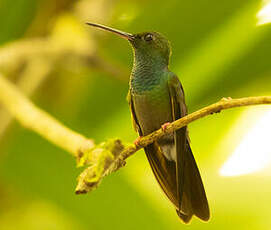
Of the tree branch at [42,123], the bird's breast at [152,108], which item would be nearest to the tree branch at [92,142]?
the tree branch at [42,123]

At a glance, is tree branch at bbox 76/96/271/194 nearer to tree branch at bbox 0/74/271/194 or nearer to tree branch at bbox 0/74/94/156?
tree branch at bbox 0/74/271/194

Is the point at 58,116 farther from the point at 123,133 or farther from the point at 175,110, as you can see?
the point at 175,110

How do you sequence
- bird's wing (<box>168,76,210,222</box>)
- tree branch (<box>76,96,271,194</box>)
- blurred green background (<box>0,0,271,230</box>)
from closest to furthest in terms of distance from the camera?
tree branch (<box>76,96,271,194</box>) < bird's wing (<box>168,76,210,222</box>) < blurred green background (<box>0,0,271,230</box>)

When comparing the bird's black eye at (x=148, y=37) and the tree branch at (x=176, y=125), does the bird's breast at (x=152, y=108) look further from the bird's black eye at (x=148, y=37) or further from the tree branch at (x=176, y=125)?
the tree branch at (x=176, y=125)

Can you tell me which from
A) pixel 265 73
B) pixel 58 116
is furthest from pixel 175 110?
pixel 58 116

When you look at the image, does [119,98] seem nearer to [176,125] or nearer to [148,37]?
[148,37]

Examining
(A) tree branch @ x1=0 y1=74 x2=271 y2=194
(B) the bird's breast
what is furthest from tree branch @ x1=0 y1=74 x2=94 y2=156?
(B) the bird's breast

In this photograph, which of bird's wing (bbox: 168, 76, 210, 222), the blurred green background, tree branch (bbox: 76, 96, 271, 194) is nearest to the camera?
tree branch (bbox: 76, 96, 271, 194)
